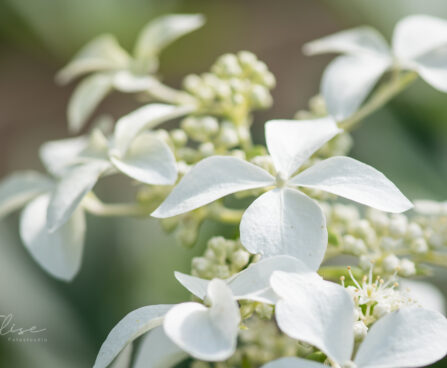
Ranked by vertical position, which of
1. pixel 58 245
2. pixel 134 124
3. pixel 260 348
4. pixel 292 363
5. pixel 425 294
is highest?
pixel 134 124

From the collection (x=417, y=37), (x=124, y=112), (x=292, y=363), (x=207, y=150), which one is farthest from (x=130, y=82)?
(x=124, y=112)

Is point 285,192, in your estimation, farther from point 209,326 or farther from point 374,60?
point 374,60

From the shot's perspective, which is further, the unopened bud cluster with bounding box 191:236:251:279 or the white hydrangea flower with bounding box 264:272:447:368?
the unopened bud cluster with bounding box 191:236:251:279

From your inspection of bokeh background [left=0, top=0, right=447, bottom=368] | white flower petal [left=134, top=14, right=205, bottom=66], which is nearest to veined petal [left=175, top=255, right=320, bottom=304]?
white flower petal [left=134, top=14, right=205, bottom=66]

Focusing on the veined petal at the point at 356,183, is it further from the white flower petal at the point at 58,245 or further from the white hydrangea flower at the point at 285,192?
the white flower petal at the point at 58,245

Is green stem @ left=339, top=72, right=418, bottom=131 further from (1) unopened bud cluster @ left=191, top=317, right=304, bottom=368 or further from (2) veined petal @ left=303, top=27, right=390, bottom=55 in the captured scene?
(1) unopened bud cluster @ left=191, top=317, right=304, bottom=368
